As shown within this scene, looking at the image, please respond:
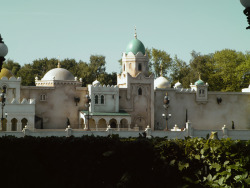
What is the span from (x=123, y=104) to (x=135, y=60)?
5.34 m

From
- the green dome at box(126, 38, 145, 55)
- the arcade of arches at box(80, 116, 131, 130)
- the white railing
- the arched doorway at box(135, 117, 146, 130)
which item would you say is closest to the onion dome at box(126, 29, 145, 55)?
the green dome at box(126, 38, 145, 55)

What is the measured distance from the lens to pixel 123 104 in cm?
6178

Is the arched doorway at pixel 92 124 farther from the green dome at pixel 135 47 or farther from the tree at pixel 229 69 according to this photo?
the tree at pixel 229 69

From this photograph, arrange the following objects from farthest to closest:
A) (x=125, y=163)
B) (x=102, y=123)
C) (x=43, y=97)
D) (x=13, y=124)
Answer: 1. (x=102, y=123)
2. (x=43, y=97)
3. (x=13, y=124)
4. (x=125, y=163)

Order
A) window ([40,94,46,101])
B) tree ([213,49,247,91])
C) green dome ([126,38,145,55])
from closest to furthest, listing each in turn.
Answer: window ([40,94,46,101]) < green dome ([126,38,145,55]) < tree ([213,49,247,91])

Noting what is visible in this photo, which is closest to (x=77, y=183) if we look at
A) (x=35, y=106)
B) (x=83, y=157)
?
(x=83, y=157)

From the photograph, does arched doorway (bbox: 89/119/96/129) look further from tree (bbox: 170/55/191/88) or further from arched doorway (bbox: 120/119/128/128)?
tree (bbox: 170/55/191/88)

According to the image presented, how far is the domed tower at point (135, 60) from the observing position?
206ft

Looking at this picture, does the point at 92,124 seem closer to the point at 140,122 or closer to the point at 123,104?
the point at 123,104

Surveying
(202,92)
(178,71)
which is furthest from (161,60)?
(202,92)

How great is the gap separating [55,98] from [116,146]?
47289mm

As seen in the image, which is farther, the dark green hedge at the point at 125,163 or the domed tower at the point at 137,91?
the domed tower at the point at 137,91

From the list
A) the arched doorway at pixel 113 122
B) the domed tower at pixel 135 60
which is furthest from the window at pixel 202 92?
the arched doorway at pixel 113 122

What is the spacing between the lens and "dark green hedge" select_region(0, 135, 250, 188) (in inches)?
447
